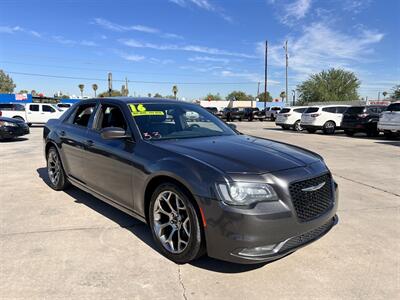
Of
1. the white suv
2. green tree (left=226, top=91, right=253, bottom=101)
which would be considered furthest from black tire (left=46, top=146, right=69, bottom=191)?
green tree (left=226, top=91, right=253, bottom=101)

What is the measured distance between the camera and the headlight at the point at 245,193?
9.52 ft

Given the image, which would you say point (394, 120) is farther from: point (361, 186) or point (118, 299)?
point (118, 299)

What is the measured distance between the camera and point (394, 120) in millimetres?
16000

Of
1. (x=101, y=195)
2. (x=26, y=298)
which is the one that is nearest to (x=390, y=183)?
(x=101, y=195)

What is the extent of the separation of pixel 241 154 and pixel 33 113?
941 inches

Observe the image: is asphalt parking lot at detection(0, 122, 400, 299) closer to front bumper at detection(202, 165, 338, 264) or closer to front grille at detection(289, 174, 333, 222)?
front bumper at detection(202, 165, 338, 264)

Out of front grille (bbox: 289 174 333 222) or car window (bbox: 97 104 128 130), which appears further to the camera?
car window (bbox: 97 104 128 130)

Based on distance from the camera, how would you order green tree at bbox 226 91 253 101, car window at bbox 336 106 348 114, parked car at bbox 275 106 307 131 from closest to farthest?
car window at bbox 336 106 348 114 → parked car at bbox 275 106 307 131 → green tree at bbox 226 91 253 101

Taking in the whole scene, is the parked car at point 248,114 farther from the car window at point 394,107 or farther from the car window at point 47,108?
the car window at point 394,107

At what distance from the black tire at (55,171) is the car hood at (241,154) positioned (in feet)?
9.14

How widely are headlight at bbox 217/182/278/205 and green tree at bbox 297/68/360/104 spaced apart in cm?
6215

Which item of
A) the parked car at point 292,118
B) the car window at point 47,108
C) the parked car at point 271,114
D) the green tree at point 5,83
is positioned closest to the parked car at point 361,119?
the parked car at point 292,118

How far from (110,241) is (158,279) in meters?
1.06

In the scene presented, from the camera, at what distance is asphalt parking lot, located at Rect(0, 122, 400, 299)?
2.96 m
